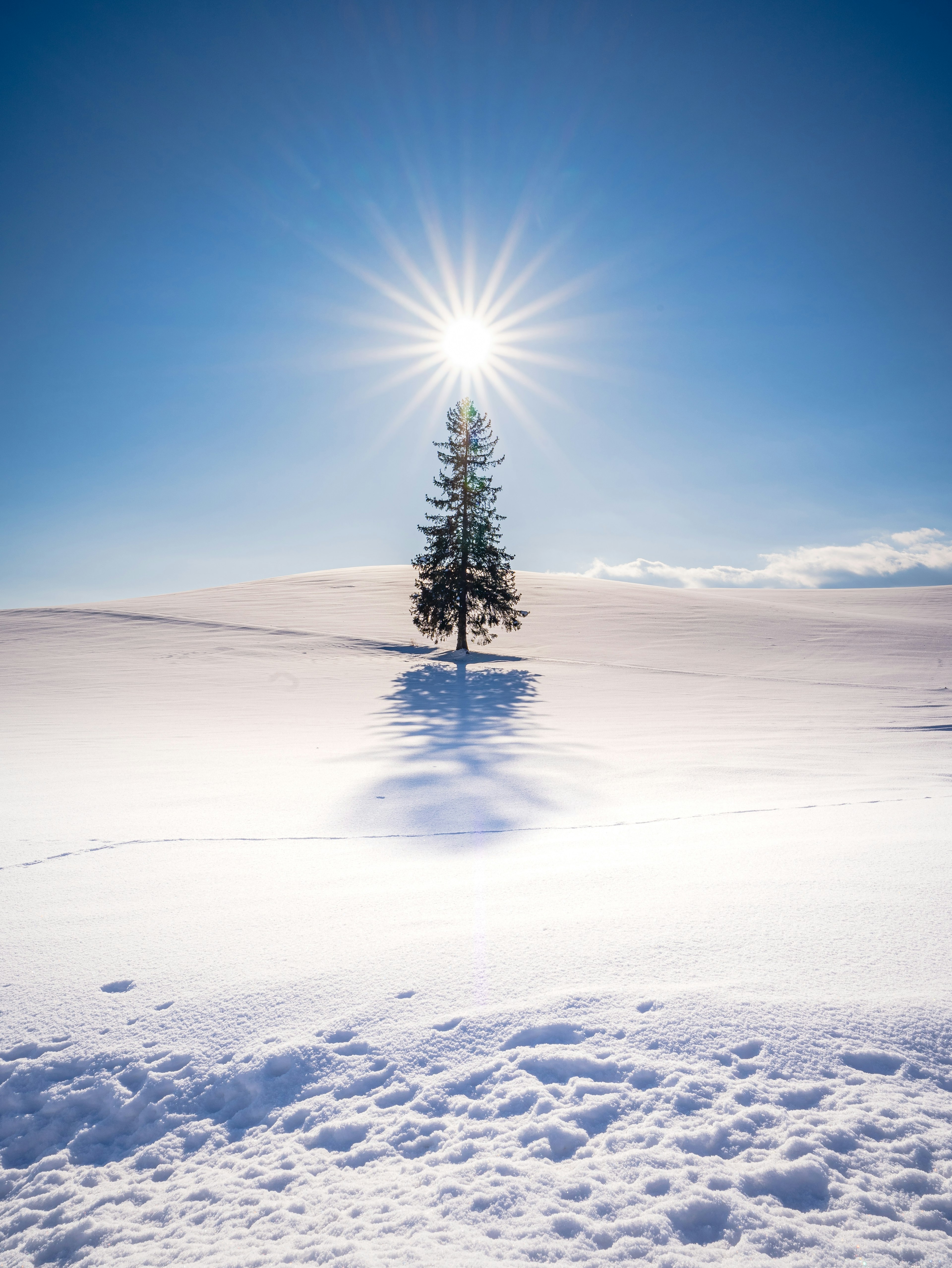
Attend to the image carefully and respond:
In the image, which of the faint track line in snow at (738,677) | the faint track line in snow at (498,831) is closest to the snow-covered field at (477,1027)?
the faint track line in snow at (498,831)

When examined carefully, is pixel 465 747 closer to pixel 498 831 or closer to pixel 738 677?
pixel 498 831

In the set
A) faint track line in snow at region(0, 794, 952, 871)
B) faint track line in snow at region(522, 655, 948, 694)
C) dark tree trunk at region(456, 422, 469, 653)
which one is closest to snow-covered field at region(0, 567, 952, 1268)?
faint track line in snow at region(0, 794, 952, 871)

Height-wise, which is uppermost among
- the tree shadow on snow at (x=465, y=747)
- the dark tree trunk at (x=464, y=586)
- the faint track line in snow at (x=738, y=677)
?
the dark tree trunk at (x=464, y=586)

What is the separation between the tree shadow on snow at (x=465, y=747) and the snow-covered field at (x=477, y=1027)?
0.44ft

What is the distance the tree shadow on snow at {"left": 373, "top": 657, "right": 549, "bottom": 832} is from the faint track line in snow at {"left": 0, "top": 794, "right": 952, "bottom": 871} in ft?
0.48

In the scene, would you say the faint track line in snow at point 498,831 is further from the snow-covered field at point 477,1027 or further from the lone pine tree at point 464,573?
the lone pine tree at point 464,573

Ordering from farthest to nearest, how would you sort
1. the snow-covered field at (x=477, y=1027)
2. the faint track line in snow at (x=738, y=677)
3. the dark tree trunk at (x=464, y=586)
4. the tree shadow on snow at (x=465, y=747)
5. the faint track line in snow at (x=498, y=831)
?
the dark tree trunk at (x=464, y=586), the faint track line in snow at (x=738, y=677), the tree shadow on snow at (x=465, y=747), the faint track line in snow at (x=498, y=831), the snow-covered field at (x=477, y=1027)

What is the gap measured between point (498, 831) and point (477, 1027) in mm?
2628

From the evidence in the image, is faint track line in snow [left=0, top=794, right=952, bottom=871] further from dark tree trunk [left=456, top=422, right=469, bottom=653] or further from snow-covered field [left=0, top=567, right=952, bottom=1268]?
dark tree trunk [left=456, top=422, right=469, bottom=653]

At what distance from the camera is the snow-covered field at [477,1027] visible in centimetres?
135

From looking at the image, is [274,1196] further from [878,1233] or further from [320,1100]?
[878,1233]

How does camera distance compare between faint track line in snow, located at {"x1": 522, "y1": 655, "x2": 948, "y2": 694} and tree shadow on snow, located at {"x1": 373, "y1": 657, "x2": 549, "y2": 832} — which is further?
faint track line in snow, located at {"x1": 522, "y1": 655, "x2": 948, "y2": 694}

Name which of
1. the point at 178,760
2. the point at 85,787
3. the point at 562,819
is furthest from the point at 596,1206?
the point at 178,760

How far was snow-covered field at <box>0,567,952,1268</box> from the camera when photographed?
4.43ft
